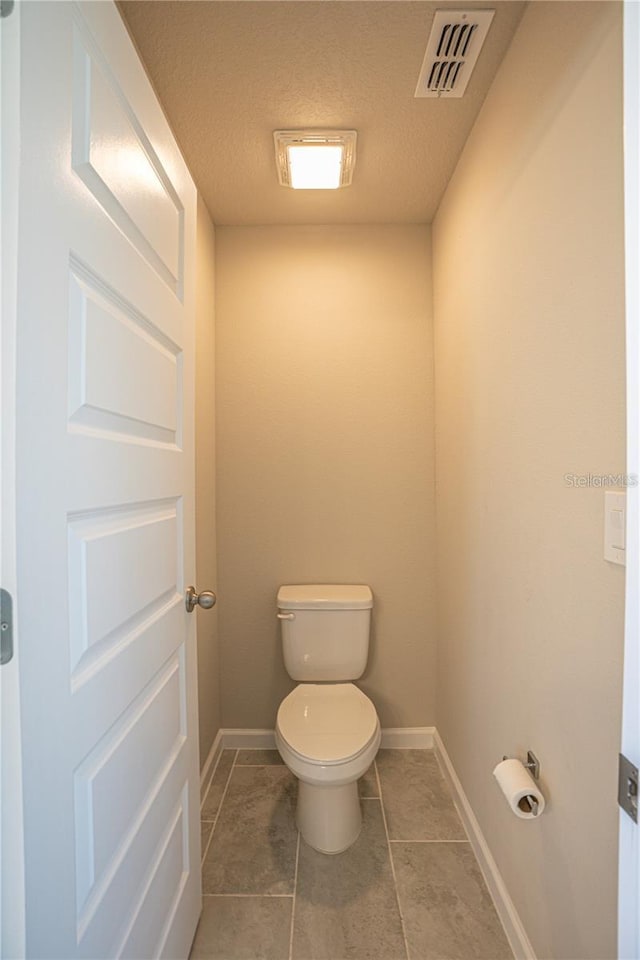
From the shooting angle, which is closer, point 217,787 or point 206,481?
point 217,787

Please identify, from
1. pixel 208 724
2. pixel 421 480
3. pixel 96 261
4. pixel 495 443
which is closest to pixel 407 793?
pixel 208 724

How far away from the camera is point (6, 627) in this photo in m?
0.50

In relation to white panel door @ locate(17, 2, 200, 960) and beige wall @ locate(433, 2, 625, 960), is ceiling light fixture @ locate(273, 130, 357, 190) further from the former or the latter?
white panel door @ locate(17, 2, 200, 960)

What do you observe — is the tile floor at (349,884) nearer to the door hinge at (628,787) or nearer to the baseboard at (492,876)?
the baseboard at (492,876)

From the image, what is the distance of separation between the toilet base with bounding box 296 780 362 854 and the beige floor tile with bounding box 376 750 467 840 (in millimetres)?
186

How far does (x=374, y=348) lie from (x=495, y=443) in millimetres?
952

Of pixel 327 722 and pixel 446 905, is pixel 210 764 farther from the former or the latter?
pixel 446 905

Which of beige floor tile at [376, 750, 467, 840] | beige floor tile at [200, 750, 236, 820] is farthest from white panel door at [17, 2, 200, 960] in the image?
beige floor tile at [376, 750, 467, 840]

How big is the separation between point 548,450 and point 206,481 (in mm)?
1404

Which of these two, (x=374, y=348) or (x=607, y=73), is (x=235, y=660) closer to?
(x=374, y=348)

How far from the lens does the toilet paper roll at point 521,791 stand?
1.03 m

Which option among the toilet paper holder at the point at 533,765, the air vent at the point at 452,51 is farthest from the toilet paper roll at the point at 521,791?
the air vent at the point at 452,51

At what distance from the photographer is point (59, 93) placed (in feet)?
2.02

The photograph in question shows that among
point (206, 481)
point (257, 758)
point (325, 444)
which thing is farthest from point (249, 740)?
point (325, 444)
